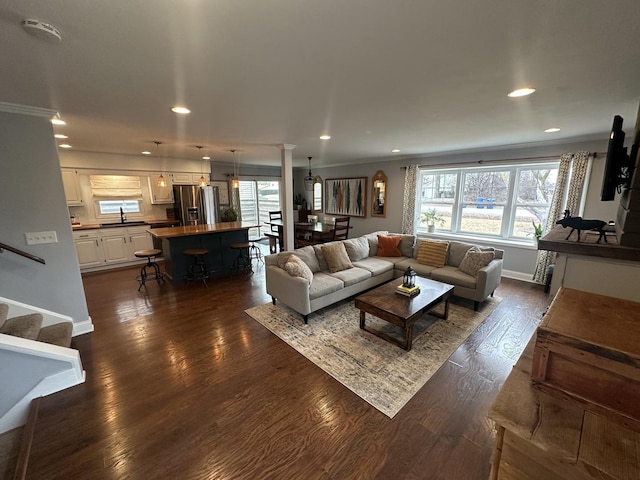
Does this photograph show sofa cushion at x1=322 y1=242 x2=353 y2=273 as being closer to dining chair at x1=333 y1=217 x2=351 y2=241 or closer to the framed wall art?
dining chair at x1=333 y1=217 x2=351 y2=241

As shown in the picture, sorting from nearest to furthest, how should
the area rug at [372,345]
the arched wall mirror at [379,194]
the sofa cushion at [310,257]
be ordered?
the area rug at [372,345]
the sofa cushion at [310,257]
the arched wall mirror at [379,194]

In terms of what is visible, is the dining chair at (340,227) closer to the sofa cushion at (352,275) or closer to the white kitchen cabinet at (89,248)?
the sofa cushion at (352,275)

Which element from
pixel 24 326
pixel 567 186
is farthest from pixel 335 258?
pixel 567 186

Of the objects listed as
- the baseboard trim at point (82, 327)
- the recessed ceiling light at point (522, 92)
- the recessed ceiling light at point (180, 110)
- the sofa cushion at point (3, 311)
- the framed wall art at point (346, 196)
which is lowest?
the baseboard trim at point (82, 327)

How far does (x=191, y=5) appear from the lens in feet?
3.67

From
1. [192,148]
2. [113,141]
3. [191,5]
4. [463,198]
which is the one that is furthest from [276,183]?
[191,5]

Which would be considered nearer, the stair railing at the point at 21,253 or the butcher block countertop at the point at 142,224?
the stair railing at the point at 21,253

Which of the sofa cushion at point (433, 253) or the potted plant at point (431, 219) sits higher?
the potted plant at point (431, 219)

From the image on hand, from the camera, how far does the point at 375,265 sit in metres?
4.28

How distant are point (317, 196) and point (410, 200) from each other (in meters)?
3.37

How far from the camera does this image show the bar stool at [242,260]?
17.0 ft

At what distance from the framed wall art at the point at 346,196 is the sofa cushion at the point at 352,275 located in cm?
352

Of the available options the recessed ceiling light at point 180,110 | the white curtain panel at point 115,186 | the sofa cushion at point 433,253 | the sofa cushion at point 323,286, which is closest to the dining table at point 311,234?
the sofa cushion at point 433,253

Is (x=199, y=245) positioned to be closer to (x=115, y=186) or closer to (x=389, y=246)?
(x=115, y=186)
